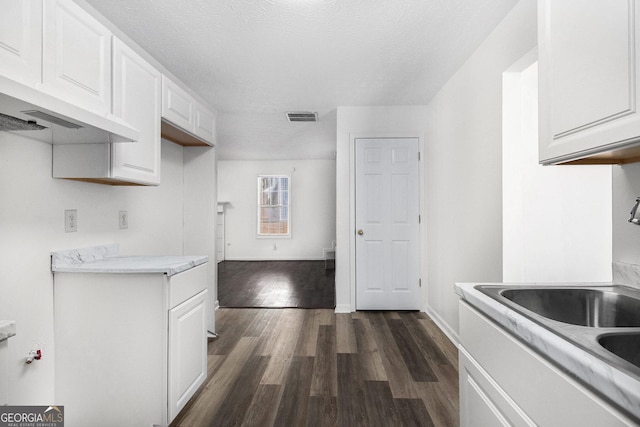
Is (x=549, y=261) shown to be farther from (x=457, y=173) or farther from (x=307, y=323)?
(x=307, y=323)

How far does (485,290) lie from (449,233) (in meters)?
1.89

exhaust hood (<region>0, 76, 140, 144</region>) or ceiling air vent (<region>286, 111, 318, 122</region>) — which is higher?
ceiling air vent (<region>286, 111, 318, 122</region>)

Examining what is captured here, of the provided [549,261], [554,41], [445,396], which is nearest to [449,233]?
[549,261]

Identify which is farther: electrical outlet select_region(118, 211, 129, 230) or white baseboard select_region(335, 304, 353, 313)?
white baseboard select_region(335, 304, 353, 313)

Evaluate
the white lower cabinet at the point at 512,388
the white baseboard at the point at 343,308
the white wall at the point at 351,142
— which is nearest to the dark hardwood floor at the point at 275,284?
the white baseboard at the point at 343,308

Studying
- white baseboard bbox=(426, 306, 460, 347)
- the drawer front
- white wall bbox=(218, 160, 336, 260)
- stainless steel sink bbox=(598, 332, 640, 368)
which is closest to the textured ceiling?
the drawer front

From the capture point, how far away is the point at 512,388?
0.97 m

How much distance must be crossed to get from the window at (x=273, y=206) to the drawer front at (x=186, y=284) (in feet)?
19.1

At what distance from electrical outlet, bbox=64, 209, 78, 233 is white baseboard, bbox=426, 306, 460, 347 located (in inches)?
110

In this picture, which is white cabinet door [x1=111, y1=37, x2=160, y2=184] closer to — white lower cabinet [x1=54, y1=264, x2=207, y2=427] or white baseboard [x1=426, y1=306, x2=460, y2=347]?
white lower cabinet [x1=54, y1=264, x2=207, y2=427]

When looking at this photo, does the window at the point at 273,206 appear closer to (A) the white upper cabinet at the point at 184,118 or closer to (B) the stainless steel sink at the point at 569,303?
(A) the white upper cabinet at the point at 184,118

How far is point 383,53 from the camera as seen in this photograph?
8.42ft

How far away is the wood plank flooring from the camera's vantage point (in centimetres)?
191

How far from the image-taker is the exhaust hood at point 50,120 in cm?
101
